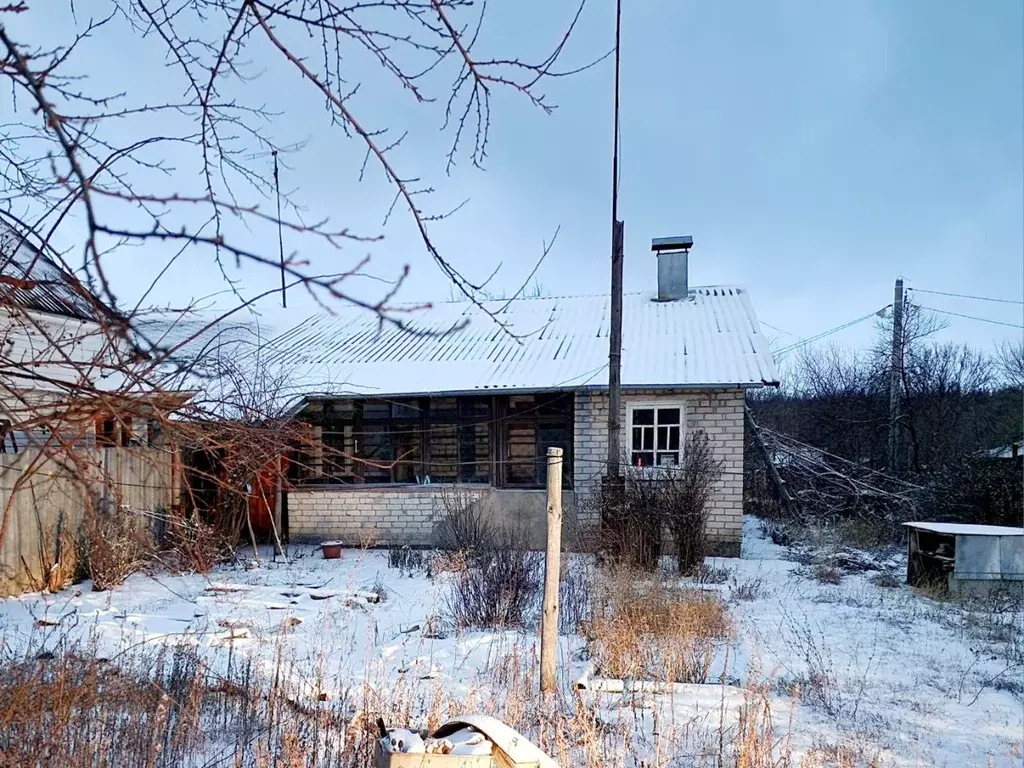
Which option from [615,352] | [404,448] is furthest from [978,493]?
[404,448]

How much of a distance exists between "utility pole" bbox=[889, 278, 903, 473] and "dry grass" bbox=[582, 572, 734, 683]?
10.9 metres

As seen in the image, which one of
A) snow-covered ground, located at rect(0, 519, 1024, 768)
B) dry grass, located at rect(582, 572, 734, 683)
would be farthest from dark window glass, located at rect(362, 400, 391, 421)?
dry grass, located at rect(582, 572, 734, 683)

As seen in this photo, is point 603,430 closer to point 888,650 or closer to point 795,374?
point 888,650

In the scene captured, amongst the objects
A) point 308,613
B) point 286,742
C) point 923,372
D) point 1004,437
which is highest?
point 923,372

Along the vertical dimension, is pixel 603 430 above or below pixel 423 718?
above

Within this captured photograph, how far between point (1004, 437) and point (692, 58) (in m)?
16.7

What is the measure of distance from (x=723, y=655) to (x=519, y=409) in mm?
6819

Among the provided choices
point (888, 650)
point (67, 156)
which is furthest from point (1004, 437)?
point (67, 156)

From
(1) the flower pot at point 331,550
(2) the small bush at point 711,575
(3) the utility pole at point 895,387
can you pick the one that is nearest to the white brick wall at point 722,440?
(2) the small bush at point 711,575

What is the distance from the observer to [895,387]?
1559cm

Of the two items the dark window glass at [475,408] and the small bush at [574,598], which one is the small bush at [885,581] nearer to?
the small bush at [574,598]

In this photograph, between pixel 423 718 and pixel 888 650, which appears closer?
pixel 423 718

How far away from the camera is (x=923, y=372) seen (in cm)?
1670

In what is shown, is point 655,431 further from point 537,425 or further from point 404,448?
point 404,448
